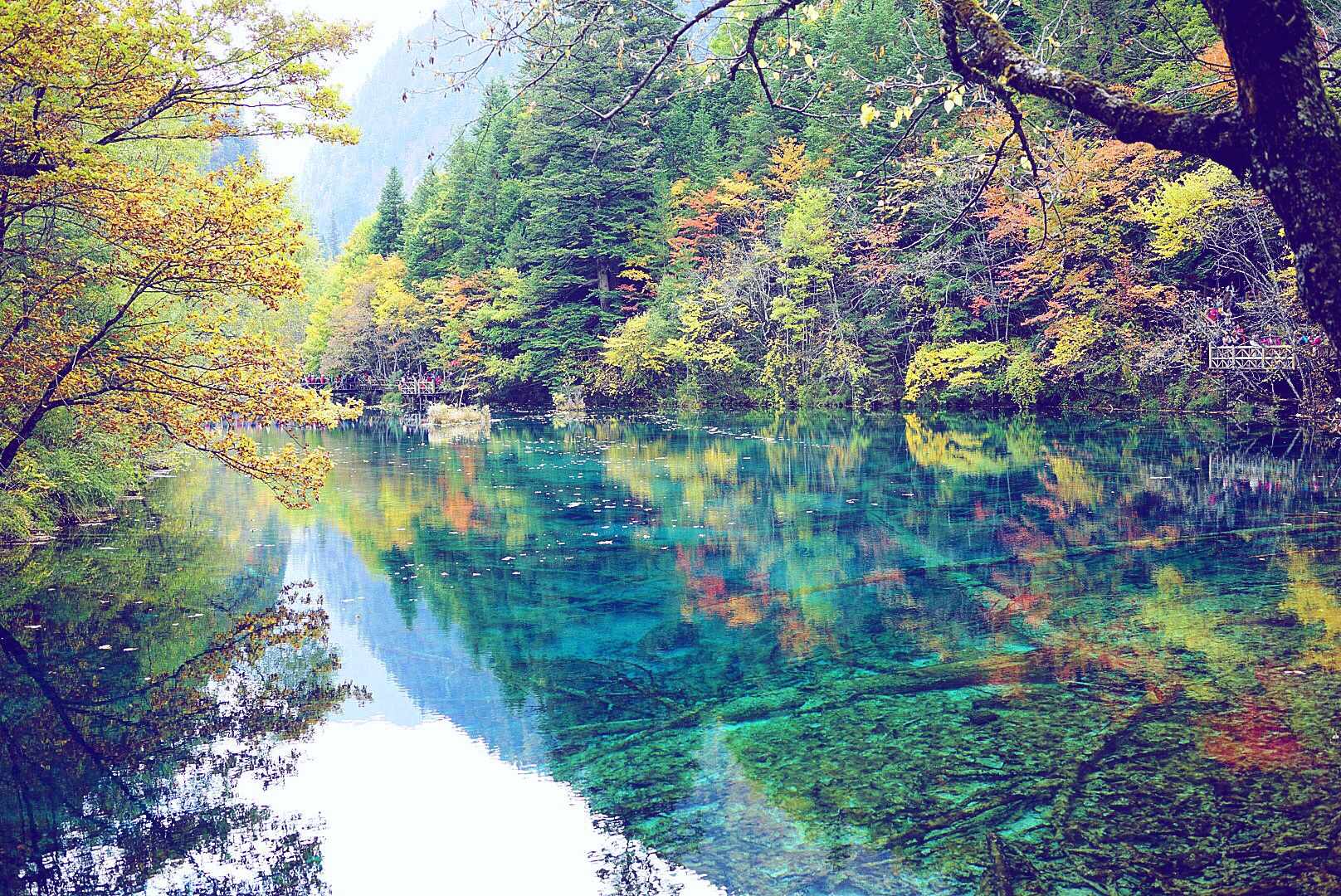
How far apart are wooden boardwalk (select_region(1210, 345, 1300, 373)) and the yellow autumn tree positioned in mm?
18466

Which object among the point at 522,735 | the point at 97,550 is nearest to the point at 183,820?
the point at 522,735

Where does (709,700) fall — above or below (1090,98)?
below

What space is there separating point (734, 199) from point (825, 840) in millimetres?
31213

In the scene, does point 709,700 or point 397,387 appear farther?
point 397,387

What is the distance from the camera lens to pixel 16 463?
35.8 ft

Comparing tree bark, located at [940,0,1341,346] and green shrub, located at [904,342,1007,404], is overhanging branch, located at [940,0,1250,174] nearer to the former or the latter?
tree bark, located at [940,0,1341,346]

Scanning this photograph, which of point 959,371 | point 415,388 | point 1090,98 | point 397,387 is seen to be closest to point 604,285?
point 415,388

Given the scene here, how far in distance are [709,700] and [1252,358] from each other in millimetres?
19038

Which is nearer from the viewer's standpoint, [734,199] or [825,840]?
[825,840]

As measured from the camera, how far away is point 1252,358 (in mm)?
20234

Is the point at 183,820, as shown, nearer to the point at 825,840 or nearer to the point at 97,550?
the point at 825,840

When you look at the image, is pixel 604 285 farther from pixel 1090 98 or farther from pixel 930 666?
pixel 1090 98

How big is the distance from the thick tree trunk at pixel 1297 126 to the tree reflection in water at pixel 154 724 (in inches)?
174

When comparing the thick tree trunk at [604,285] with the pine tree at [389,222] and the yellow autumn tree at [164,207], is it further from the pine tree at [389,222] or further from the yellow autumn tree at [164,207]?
the yellow autumn tree at [164,207]
